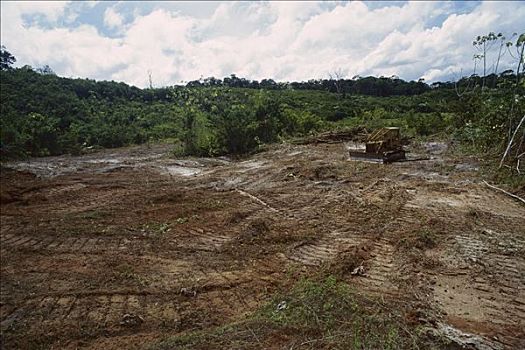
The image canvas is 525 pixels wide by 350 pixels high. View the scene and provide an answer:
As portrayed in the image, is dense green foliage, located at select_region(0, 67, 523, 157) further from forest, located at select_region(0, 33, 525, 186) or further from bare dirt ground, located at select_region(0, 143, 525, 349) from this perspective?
bare dirt ground, located at select_region(0, 143, 525, 349)

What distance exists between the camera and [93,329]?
3584mm

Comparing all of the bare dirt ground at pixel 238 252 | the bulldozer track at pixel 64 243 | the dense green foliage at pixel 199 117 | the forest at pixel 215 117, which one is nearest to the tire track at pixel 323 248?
the bare dirt ground at pixel 238 252

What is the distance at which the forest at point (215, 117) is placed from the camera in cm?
1084

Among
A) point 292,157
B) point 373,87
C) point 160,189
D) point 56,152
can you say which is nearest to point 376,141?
point 292,157

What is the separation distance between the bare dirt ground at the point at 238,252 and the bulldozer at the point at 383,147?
1869mm

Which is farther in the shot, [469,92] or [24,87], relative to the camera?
[24,87]

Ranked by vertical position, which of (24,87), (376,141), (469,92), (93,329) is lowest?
(93,329)

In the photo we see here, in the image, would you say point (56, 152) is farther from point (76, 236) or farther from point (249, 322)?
point (249, 322)

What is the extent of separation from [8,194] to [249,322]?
689cm

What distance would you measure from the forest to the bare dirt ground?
1764 mm

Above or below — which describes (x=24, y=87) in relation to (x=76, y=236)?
above

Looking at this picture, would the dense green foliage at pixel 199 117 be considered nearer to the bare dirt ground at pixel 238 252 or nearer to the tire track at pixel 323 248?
the bare dirt ground at pixel 238 252

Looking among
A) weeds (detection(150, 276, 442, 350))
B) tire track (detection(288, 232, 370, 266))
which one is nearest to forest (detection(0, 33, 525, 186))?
tire track (detection(288, 232, 370, 266))

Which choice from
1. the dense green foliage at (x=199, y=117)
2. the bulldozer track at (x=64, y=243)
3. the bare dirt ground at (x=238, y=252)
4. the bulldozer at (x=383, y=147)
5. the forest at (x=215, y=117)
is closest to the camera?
the bare dirt ground at (x=238, y=252)
